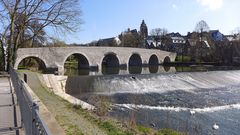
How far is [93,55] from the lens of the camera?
49.1 metres

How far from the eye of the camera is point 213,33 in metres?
83.4

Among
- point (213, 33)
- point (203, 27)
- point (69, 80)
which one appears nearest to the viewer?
point (69, 80)

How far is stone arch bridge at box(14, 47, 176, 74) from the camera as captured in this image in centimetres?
3969

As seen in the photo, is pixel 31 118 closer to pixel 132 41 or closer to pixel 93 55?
pixel 93 55

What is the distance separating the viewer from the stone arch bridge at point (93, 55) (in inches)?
1563

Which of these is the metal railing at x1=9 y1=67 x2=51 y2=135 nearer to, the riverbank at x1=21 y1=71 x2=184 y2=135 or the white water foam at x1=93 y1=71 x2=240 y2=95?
the riverbank at x1=21 y1=71 x2=184 y2=135

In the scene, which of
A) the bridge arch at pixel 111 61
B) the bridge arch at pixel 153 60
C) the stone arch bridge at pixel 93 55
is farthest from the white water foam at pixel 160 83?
the bridge arch at pixel 153 60

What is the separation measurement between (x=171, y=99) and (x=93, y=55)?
32890mm

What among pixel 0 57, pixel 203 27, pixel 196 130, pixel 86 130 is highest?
pixel 203 27

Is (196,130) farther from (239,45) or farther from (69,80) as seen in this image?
(239,45)

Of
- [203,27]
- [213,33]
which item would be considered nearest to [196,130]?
[203,27]

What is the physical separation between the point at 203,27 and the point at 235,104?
46.5 m

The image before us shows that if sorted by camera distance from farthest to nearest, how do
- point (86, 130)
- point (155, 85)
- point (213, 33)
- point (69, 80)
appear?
point (213, 33) < point (69, 80) < point (155, 85) < point (86, 130)

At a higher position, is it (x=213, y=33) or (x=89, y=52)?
(x=213, y=33)
